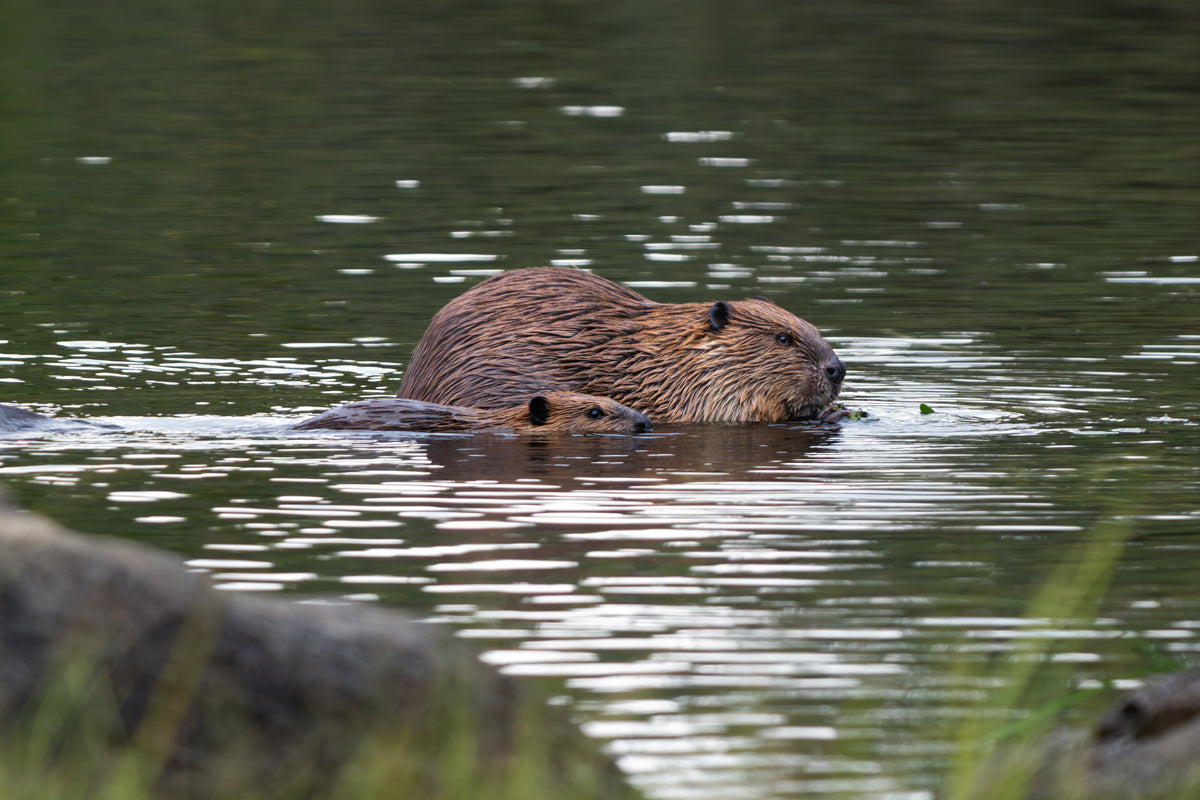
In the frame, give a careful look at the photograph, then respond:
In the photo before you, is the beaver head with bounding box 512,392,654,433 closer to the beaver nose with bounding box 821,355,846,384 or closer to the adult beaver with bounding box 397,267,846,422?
the adult beaver with bounding box 397,267,846,422

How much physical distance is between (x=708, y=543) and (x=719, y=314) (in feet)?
12.9

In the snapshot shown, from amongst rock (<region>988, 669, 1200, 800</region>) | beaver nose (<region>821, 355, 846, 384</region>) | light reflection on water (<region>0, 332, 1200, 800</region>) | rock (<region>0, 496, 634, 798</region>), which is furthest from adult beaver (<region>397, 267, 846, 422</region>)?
rock (<region>0, 496, 634, 798</region>)

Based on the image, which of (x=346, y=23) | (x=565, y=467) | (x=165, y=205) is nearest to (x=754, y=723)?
(x=565, y=467)

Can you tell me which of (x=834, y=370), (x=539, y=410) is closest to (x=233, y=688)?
(x=539, y=410)

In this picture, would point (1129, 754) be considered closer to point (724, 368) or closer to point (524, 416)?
point (524, 416)

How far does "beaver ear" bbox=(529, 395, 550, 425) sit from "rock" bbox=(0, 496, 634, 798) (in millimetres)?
6074

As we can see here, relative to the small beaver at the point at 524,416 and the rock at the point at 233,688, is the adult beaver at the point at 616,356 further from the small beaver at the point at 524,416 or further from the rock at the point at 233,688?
the rock at the point at 233,688

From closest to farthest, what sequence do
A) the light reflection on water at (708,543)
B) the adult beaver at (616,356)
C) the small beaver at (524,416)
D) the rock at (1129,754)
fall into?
the rock at (1129,754) < the light reflection on water at (708,543) < the small beaver at (524,416) < the adult beaver at (616,356)

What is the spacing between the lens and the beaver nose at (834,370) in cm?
1130

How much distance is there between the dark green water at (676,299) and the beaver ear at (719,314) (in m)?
0.83

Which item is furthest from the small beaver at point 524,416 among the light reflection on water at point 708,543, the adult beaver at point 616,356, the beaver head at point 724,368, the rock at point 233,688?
the rock at point 233,688

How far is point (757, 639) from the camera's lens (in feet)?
21.2

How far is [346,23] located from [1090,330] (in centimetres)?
2210

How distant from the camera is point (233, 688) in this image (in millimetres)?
4637
